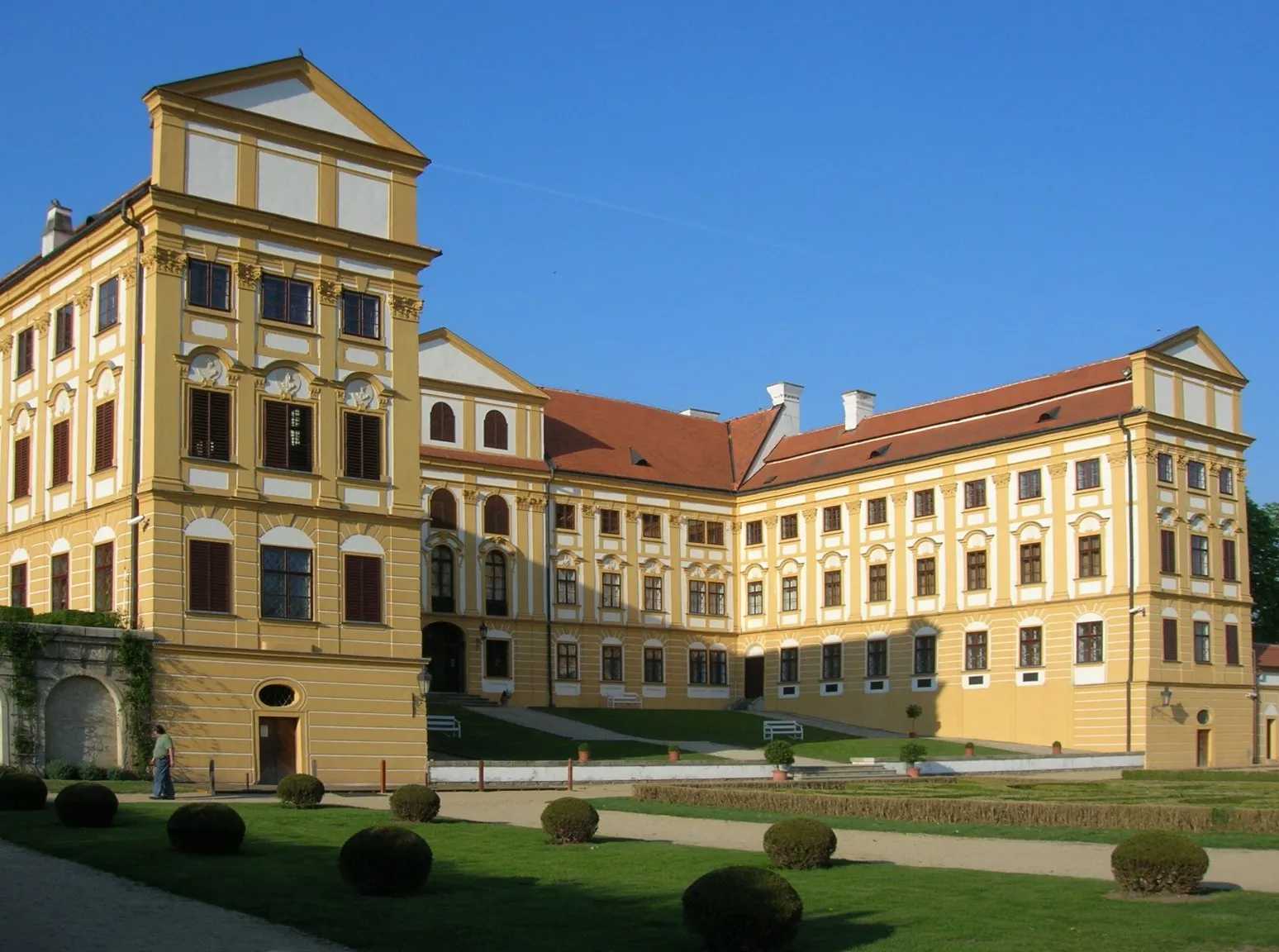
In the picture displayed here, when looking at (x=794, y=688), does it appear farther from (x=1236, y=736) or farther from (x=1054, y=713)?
(x=1236, y=736)

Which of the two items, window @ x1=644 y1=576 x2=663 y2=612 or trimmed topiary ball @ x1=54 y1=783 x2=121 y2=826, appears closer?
trimmed topiary ball @ x1=54 y1=783 x2=121 y2=826

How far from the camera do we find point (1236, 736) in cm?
5709

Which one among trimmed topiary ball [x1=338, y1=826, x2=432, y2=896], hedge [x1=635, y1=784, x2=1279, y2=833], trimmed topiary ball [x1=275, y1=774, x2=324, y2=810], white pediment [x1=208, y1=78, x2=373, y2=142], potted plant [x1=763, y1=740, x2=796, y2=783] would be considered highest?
white pediment [x1=208, y1=78, x2=373, y2=142]

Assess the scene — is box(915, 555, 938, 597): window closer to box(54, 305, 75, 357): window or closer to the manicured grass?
the manicured grass

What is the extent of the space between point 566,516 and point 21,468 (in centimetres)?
2503

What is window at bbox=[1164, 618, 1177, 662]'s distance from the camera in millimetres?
54312

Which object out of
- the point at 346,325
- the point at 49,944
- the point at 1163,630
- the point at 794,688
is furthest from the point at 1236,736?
the point at 49,944

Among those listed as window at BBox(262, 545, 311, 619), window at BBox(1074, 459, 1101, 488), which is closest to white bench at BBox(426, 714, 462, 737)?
window at BBox(262, 545, 311, 619)

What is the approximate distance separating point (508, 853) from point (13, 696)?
15284 millimetres

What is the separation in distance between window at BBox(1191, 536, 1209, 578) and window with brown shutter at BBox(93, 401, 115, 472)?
37.5 metres

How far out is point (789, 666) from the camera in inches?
2594

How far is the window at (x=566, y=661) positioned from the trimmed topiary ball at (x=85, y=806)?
38.6 metres

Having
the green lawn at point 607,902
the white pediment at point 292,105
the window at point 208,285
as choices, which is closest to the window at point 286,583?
the window at point 208,285

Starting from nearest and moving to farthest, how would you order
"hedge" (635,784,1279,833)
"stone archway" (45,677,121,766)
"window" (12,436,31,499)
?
"hedge" (635,784,1279,833) < "stone archway" (45,677,121,766) < "window" (12,436,31,499)
